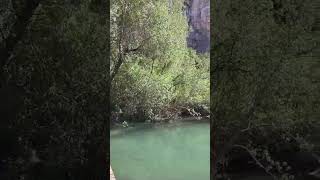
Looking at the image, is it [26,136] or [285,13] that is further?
[285,13]

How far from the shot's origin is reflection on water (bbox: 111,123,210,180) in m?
8.68

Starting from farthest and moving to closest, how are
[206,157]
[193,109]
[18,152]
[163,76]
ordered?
[193,109] < [163,76] < [206,157] < [18,152]

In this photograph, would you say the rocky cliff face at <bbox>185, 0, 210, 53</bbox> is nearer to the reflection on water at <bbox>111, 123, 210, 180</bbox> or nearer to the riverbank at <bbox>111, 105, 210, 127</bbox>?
the riverbank at <bbox>111, 105, 210, 127</bbox>

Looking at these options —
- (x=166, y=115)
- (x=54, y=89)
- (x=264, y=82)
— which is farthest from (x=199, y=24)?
(x=54, y=89)

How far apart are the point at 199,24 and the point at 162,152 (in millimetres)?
14852

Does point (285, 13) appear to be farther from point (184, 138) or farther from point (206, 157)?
point (184, 138)

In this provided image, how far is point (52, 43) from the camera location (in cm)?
323

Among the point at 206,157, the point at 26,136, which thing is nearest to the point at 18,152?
the point at 26,136

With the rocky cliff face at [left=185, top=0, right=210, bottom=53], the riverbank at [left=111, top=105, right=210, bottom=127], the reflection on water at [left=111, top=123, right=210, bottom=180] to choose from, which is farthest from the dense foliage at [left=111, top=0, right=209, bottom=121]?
the rocky cliff face at [left=185, top=0, right=210, bottom=53]

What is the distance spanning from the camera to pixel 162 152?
11.4 metres

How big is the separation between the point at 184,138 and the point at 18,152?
34.3ft

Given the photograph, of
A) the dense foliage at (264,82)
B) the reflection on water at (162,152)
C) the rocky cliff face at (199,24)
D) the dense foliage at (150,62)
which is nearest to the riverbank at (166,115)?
the dense foliage at (150,62)

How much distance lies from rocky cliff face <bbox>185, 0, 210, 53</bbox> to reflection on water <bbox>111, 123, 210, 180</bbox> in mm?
7580

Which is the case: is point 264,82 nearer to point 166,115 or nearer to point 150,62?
point 150,62
